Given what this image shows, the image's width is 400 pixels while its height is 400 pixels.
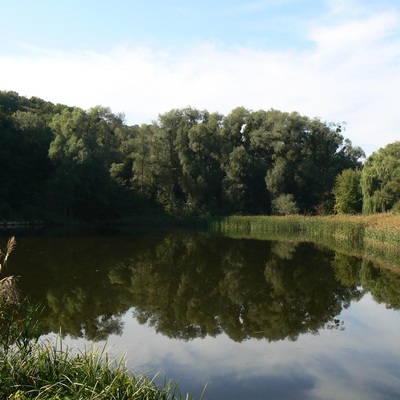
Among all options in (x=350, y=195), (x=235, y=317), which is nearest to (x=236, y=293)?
(x=235, y=317)

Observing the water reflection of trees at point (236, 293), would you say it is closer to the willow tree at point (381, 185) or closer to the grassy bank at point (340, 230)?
the grassy bank at point (340, 230)

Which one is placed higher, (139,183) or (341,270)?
(139,183)

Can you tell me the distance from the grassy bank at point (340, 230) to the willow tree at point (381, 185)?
2.59 metres

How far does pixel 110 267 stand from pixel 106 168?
32.7 m

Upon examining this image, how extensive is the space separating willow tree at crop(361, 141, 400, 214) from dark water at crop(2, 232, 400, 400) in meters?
16.5

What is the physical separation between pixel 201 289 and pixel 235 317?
3490 mm

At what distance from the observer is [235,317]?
1169cm

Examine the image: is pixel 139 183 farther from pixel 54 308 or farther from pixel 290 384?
pixel 290 384

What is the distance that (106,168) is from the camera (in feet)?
165

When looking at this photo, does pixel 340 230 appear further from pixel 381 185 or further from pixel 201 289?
pixel 201 289

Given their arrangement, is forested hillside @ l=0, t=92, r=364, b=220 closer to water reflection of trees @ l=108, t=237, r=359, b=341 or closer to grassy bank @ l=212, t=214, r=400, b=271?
grassy bank @ l=212, t=214, r=400, b=271

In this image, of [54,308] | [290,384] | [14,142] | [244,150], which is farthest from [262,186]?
[290,384]

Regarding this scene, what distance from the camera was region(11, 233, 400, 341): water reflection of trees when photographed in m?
11.0

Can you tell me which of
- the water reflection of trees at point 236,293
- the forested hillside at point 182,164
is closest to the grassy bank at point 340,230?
the water reflection of trees at point 236,293
